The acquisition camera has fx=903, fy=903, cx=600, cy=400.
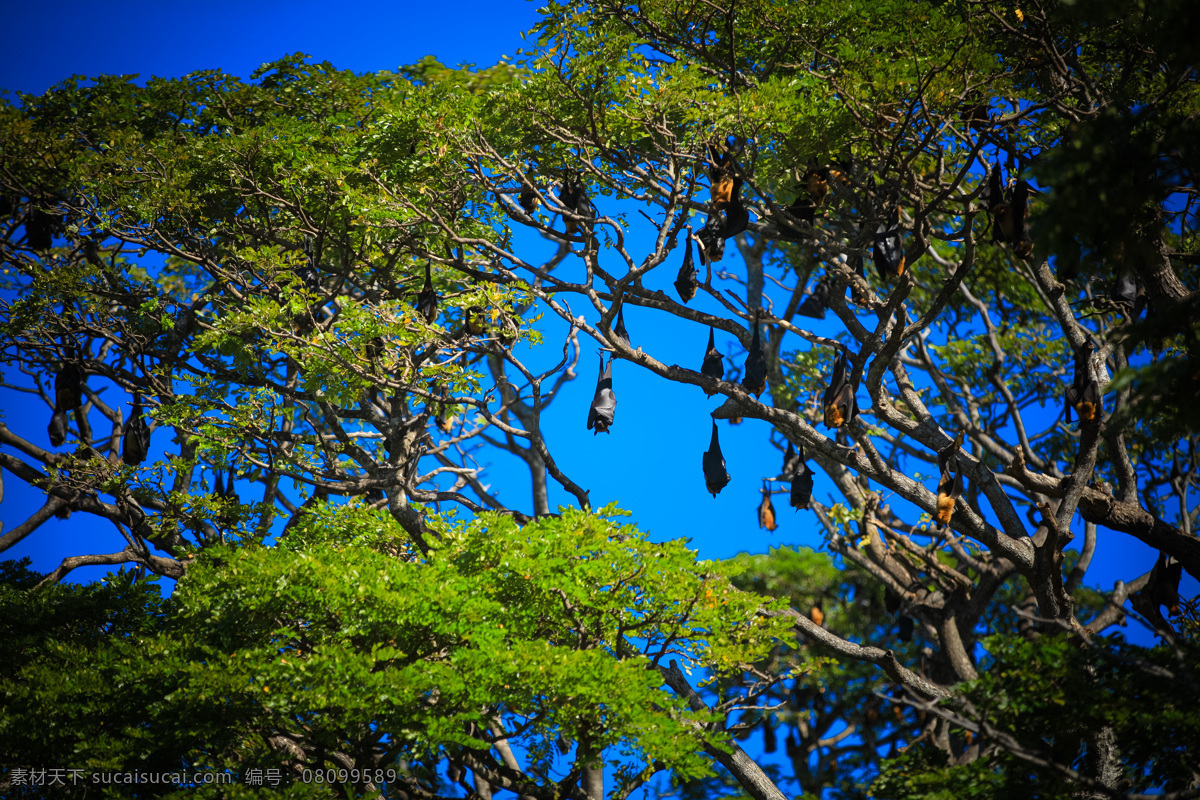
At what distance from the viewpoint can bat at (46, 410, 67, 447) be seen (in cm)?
1313

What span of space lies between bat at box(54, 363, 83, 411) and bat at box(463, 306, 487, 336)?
19.7ft

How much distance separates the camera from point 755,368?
33.5 ft

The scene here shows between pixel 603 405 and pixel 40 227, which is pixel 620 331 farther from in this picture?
pixel 40 227

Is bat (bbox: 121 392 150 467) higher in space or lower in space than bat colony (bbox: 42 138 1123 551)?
higher

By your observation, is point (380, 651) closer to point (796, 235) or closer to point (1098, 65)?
point (796, 235)

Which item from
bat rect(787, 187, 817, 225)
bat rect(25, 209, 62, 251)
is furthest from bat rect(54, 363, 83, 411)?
bat rect(787, 187, 817, 225)

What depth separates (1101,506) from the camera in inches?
354

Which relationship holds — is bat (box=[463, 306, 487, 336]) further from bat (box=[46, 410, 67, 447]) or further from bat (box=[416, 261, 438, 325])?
bat (box=[46, 410, 67, 447])

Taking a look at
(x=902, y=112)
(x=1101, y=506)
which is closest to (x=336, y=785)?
(x=1101, y=506)

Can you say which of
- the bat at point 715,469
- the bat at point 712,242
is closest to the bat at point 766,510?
the bat at point 715,469

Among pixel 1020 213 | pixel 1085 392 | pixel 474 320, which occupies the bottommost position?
pixel 1085 392

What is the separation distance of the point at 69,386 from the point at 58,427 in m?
1.23

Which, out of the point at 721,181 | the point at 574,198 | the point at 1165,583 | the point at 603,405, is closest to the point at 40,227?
the point at 574,198

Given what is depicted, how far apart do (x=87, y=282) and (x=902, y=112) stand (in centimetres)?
1024
